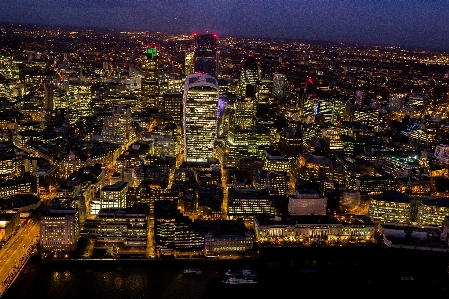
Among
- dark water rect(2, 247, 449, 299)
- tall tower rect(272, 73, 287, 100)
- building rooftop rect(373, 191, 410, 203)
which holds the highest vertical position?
tall tower rect(272, 73, 287, 100)

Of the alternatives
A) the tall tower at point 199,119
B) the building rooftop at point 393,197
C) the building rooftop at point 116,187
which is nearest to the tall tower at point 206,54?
the tall tower at point 199,119

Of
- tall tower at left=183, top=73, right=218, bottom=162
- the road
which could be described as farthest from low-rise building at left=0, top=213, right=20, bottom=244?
tall tower at left=183, top=73, right=218, bottom=162

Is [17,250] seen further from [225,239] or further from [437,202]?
[437,202]

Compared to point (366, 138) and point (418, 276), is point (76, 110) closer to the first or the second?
point (366, 138)

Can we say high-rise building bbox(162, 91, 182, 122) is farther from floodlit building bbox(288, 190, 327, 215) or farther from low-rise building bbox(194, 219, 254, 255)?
low-rise building bbox(194, 219, 254, 255)

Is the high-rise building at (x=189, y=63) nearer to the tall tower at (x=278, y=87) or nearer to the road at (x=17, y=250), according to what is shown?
the tall tower at (x=278, y=87)
